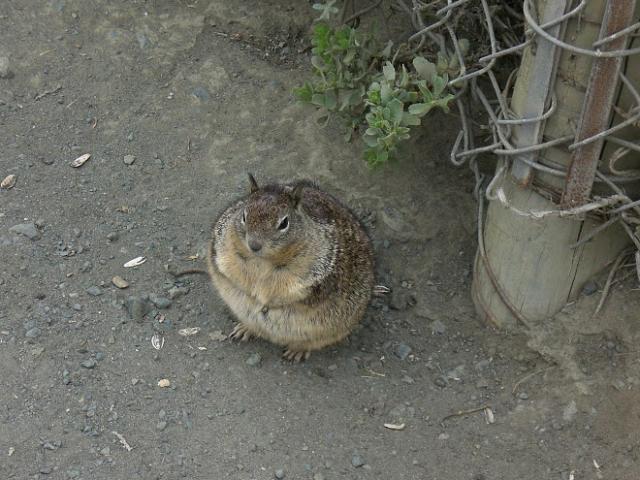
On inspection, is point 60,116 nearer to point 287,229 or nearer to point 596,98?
point 287,229

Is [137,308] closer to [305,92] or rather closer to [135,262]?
[135,262]

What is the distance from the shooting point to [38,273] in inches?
171

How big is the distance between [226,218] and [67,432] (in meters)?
1.25

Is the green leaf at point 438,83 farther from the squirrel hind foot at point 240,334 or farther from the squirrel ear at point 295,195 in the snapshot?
→ the squirrel hind foot at point 240,334

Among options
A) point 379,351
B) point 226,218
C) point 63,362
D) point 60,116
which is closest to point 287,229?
point 226,218

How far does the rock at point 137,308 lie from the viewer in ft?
13.7

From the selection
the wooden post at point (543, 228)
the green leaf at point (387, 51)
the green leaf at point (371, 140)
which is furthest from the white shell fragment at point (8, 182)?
the wooden post at point (543, 228)

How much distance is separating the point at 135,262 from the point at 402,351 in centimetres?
152

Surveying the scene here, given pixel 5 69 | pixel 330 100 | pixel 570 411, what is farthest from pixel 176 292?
pixel 5 69

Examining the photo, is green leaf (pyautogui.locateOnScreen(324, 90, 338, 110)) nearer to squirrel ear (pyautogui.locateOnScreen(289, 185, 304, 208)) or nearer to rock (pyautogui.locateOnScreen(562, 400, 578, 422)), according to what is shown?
squirrel ear (pyautogui.locateOnScreen(289, 185, 304, 208))

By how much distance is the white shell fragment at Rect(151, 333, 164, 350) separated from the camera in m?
4.07

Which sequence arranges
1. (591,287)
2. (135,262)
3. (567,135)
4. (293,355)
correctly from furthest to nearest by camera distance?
(135,262) < (293,355) < (591,287) < (567,135)

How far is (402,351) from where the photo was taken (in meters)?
4.21

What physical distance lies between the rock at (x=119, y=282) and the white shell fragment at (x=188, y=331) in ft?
1.38
